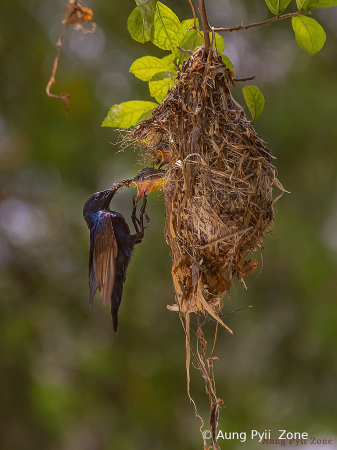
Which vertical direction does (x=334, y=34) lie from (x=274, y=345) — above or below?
above

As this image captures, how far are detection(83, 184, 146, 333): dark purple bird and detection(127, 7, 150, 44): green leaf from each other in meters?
0.37

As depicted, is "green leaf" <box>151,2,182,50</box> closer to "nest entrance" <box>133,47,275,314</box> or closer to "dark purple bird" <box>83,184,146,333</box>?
"nest entrance" <box>133,47,275,314</box>

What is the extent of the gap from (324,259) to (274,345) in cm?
63

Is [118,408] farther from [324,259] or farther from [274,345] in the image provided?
[324,259]

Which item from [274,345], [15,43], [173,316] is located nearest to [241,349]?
[274,345]

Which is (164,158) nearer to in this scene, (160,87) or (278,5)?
(160,87)

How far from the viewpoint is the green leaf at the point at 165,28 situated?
0.84 m

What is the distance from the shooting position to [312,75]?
222cm

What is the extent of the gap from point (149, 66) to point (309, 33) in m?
0.38

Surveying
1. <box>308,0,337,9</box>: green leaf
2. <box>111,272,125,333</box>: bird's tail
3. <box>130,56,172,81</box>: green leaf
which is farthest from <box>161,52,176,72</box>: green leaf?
<box>111,272,125,333</box>: bird's tail

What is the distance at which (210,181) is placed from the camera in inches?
32.5

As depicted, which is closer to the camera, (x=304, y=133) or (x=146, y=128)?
(x=146, y=128)

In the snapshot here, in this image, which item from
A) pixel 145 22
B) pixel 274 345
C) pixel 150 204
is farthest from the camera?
pixel 274 345

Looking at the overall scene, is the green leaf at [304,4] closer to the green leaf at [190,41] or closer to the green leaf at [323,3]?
the green leaf at [323,3]
